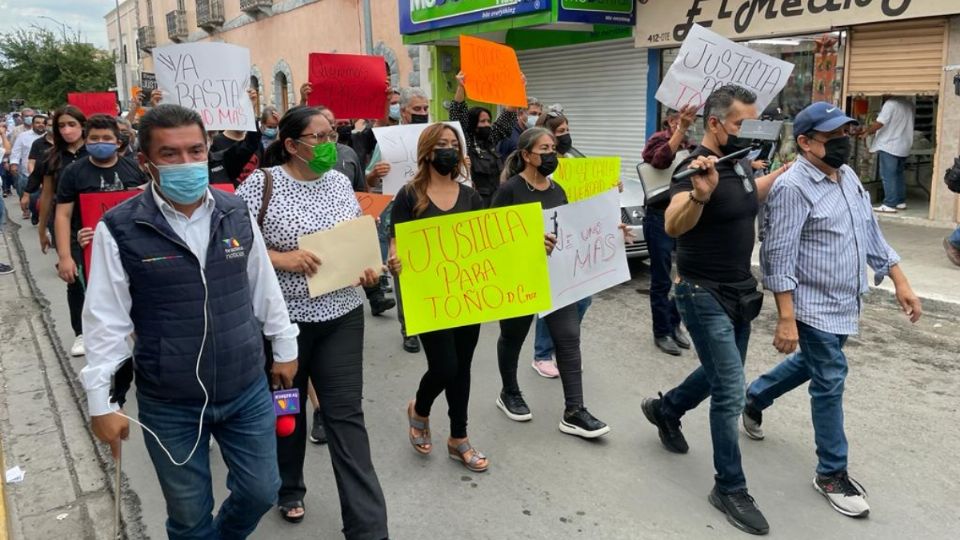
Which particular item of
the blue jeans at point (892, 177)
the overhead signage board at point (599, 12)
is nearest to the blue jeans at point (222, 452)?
the blue jeans at point (892, 177)

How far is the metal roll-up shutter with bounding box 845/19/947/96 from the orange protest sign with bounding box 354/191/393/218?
758 centimetres

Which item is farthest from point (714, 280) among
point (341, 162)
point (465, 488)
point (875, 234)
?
point (341, 162)

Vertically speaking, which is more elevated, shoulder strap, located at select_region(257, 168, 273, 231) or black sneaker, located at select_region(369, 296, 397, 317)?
shoulder strap, located at select_region(257, 168, 273, 231)

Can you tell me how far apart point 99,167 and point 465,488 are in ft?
10.4

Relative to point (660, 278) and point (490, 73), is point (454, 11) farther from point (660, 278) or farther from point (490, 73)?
point (660, 278)

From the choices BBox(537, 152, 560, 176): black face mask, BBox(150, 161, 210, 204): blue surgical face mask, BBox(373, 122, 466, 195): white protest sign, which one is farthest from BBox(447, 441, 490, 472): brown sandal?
BBox(373, 122, 466, 195): white protest sign

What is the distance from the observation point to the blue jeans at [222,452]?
252 cm

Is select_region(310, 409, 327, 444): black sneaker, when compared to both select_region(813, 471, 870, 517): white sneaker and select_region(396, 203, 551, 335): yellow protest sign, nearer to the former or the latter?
select_region(396, 203, 551, 335): yellow protest sign

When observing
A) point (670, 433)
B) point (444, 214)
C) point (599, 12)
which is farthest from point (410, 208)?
point (599, 12)

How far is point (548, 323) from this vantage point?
174 inches

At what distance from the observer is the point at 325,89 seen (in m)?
6.87

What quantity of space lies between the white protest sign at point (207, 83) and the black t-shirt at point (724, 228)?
3.54 m

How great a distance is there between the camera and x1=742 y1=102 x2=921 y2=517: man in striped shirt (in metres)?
3.43

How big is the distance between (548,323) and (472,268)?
29.4 inches
